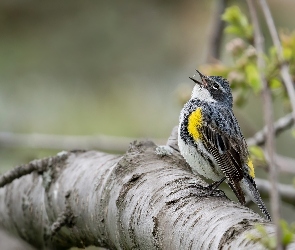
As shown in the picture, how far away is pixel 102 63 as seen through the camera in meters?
12.1

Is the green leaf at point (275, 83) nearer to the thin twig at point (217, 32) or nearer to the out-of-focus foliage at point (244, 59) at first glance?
the out-of-focus foliage at point (244, 59)

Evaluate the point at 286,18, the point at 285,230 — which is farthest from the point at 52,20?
the point at 285,230

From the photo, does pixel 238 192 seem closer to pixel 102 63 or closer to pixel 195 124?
pixel 195 124

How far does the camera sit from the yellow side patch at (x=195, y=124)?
14.1ft

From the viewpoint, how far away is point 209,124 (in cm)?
440

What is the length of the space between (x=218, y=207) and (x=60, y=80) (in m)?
9.10

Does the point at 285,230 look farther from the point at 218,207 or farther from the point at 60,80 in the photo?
the point at 60,80

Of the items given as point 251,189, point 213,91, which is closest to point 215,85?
point 213,91

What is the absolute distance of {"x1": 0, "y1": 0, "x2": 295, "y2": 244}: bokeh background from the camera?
32.9 feet

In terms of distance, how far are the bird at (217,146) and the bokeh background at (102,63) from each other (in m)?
4.63

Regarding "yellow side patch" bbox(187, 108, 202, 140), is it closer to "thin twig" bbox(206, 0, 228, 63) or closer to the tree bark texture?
the tree bark texture

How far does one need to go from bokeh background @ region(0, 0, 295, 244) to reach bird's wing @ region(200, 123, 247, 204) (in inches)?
187

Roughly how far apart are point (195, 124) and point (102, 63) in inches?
312

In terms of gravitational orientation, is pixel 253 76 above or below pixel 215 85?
above
